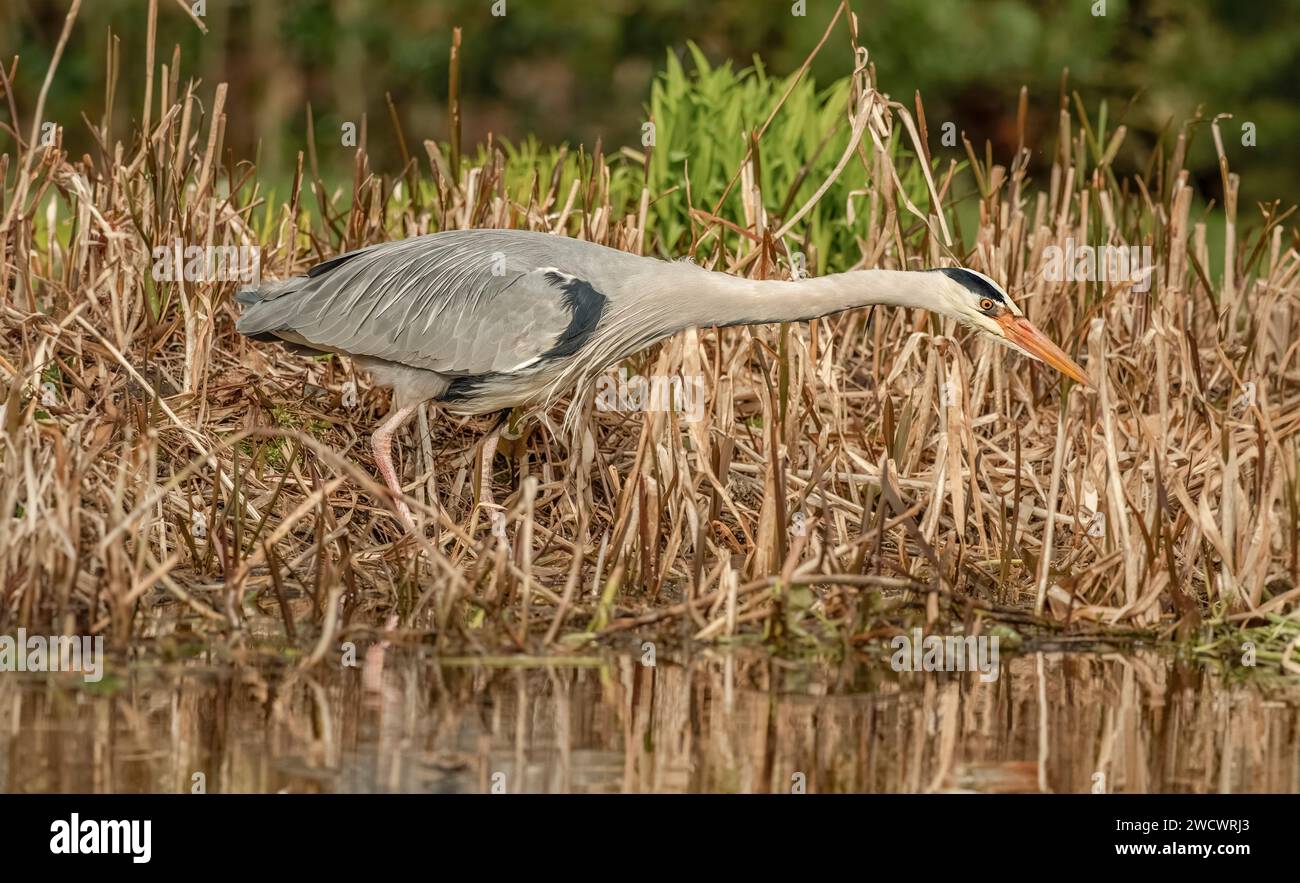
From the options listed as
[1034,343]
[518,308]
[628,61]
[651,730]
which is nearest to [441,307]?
[518,308]

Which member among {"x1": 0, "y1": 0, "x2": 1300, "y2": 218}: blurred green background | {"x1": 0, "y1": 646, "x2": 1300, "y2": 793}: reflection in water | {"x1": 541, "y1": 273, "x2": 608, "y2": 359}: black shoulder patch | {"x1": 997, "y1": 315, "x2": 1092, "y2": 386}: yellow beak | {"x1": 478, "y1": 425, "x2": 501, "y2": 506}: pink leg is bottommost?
{"x1": 0, "y1": 646, "x2": 1300, "y2": 793}: reflection in water

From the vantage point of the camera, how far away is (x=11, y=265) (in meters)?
6.90

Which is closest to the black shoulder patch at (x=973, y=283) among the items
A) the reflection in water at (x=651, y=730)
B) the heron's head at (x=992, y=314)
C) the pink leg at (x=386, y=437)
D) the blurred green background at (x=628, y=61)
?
the heron's head at (x=992, y=314)

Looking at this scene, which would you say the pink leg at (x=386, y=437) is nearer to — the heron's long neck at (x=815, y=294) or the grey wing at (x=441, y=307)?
the grey wing at (x=441, y=307)

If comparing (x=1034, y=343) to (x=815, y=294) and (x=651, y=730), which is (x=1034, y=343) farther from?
(x=651, y=730)

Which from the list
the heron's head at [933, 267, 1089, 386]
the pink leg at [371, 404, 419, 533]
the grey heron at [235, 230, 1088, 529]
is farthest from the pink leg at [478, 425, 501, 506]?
the heron's head at [933, 267, 1089, 386]

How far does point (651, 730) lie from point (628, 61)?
15.9m

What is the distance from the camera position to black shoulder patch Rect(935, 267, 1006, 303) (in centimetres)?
545

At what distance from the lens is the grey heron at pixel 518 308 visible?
18.1ft

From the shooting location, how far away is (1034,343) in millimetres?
5559

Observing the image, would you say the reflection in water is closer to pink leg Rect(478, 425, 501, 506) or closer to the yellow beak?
the yellow beak

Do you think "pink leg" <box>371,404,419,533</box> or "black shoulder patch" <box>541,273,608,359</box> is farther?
"pink leg" <box>371,404,419,533</box>
